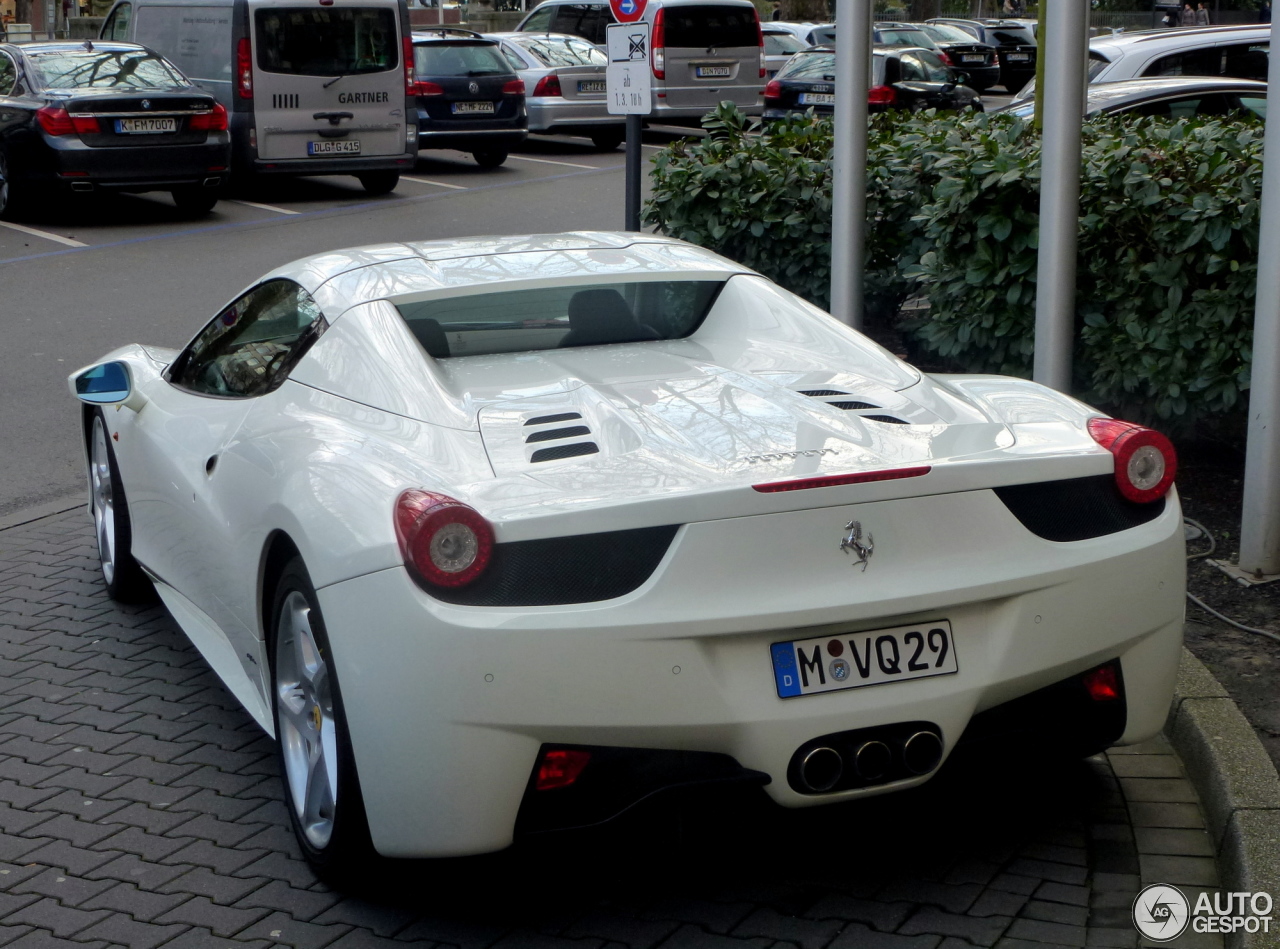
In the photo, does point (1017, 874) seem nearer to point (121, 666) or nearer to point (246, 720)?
point (246, 720)

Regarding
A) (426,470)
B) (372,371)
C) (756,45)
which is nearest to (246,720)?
(372,371)

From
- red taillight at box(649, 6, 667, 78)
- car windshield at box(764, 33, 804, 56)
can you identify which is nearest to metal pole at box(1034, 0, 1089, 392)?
red taillight at box(649, 6, 667, 78)

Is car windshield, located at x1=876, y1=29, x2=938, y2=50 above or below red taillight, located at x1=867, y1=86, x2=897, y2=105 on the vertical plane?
above

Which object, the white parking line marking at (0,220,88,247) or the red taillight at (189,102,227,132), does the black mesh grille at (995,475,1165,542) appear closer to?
the white parking line marking at (0,220,88,247)

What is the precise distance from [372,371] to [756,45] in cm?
2024

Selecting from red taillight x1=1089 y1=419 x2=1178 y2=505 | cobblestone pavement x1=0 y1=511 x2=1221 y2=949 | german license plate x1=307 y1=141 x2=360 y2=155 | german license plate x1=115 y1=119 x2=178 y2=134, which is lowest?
cobblestone pavement x1=0 y1=511 x2=1221 y2=949

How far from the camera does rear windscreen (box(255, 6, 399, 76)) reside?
1641cm

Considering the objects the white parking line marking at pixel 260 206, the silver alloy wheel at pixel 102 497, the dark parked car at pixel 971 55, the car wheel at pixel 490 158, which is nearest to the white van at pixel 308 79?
the white parking line marking at pixel 260 206

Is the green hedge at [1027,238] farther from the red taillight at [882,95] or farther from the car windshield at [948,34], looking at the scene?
the car windshield at [948,34]

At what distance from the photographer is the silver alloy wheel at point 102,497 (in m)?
5.43

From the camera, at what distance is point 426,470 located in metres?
3.25

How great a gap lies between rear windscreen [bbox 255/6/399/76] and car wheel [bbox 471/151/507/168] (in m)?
3.78

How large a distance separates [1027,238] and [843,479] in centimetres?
377

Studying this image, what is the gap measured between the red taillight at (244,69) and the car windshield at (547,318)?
13.0m
